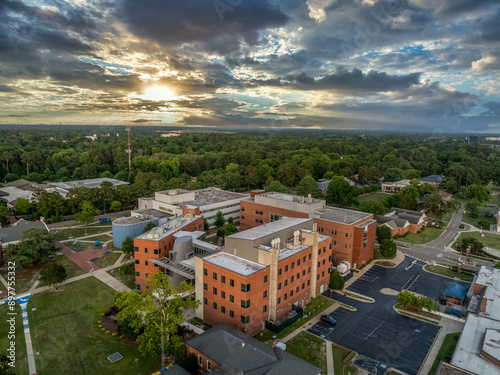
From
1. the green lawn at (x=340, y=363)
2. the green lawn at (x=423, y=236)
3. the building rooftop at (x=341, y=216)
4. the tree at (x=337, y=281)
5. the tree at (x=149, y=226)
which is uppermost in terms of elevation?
the building rooftop at (x=341, y=216)

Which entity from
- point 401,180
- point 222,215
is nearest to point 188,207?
point 222,215

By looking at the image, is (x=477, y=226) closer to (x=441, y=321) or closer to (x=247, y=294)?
(x=441, y=321)

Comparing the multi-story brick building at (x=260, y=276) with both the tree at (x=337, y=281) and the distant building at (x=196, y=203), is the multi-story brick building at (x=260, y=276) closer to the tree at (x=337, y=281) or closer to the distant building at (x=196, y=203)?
the tree at (x=337, y=281)

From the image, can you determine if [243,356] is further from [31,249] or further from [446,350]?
[31,249]

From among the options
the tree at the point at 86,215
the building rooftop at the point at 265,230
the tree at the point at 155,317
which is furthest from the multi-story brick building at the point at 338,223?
the tree at the point at 86,215

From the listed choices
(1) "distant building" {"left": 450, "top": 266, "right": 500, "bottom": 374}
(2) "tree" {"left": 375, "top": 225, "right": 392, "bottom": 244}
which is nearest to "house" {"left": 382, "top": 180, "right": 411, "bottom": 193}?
(2) "tree" {"left": 375, "top": 225, "right": 392, "bottom": 244}

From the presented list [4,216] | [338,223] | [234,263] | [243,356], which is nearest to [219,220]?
[338,223]

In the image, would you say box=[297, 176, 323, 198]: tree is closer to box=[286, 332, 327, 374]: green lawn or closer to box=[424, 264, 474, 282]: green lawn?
box=[424, 264, 474, 282]: green lawn
